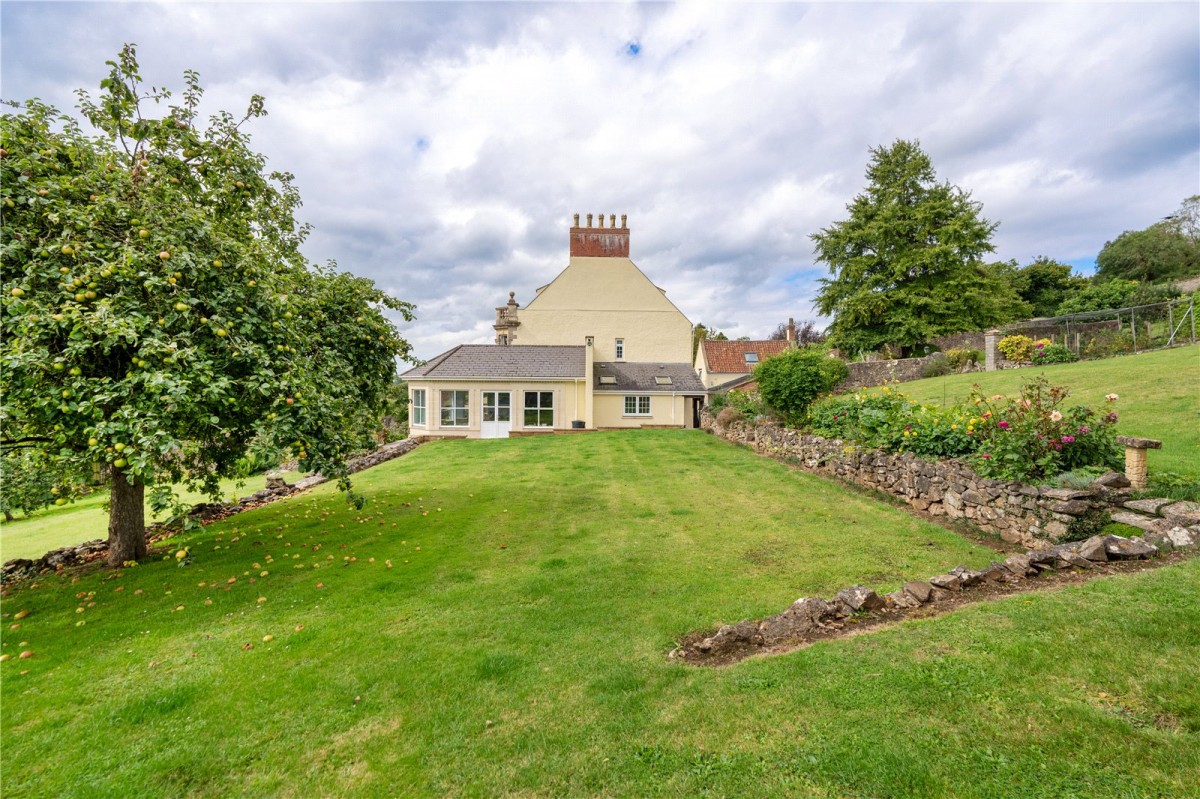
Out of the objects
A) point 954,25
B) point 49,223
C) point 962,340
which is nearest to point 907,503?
point 954,25

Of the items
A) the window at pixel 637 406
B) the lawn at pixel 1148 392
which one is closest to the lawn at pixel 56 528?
the lawn at pixel 1148 392

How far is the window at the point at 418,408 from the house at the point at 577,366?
5cm

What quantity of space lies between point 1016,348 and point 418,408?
27431 millimetres

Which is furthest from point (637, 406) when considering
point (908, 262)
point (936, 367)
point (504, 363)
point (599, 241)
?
point (908, 262)

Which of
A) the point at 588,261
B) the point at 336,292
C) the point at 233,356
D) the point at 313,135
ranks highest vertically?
the point at 588,261

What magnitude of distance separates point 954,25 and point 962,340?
66.4 ft

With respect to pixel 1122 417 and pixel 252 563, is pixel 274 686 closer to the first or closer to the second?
pixel 252 563

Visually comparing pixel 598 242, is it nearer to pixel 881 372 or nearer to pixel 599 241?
pixel 599 241

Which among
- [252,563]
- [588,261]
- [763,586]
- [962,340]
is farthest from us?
[588,261]

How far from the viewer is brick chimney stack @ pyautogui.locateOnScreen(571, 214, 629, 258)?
31.9m

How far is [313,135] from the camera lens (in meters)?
9.22

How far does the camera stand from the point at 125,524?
6.23 meters

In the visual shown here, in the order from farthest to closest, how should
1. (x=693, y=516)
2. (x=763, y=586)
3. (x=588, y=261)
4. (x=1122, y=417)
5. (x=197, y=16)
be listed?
1. (x=588, y=261)
2. (x=1122, y=417)
3. (x=693, y=516)
4. (x=197, y=16)
5. (x=763, y=586)

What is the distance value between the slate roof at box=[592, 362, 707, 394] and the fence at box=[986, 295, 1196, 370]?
1355cm
